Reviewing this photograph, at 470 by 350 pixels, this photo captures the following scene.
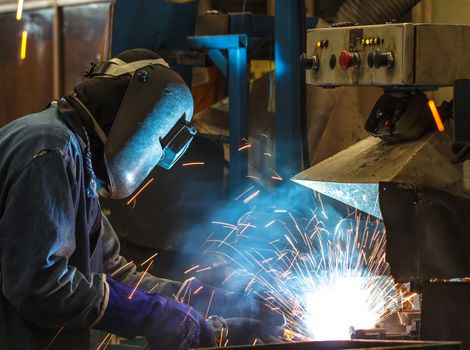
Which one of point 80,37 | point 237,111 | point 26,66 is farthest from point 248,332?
point 26,66

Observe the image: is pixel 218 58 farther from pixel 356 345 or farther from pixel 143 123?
pixel 356 345

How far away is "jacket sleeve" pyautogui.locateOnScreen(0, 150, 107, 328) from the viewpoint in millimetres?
2146

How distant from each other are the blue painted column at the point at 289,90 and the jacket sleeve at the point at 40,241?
2028 millimetres

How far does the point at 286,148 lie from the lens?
4113 millimetres

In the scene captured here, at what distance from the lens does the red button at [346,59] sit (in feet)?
7.93

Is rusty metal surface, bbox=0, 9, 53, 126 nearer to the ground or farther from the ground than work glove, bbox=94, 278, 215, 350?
farther from the ground

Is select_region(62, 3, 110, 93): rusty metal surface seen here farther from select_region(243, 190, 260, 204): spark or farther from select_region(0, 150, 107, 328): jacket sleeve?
select_region(0, 150, 107, 328): jacket sleeve

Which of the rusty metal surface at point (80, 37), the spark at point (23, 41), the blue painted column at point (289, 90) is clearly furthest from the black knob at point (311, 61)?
the spark at point (23, 41)

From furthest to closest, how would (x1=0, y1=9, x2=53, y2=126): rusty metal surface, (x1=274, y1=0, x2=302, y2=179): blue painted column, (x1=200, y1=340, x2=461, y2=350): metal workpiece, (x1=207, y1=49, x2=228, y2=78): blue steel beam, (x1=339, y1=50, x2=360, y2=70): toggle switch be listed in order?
(x1=0, y1=9, x2=53, y2=126): rusty metal surface < (x1=207, y1=49, x2=228, y2=78): blue steel beam < (x1=274, y1=0, x2=302, y2=179): blue painted column < (x1=339, y1=50, x2=360, y2=70): toggle switch < (x1=200, y1=340, x2=461, y2=350): metal workpiece

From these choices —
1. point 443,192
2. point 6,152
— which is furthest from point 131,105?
point 443,192

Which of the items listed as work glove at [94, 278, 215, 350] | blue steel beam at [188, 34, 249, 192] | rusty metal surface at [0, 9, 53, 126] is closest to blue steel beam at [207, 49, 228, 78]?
blue steel beam at [188, 34, 249, 192]

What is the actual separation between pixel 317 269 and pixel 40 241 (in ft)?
4.55

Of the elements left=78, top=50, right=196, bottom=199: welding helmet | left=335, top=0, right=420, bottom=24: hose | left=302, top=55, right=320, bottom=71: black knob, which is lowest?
left=78, top=50, right=196, bottom=199: welding helmet

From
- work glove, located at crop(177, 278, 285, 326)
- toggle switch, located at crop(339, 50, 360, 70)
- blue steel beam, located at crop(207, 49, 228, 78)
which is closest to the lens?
toggle switch, located at crop(339, 50, 360, 70)
